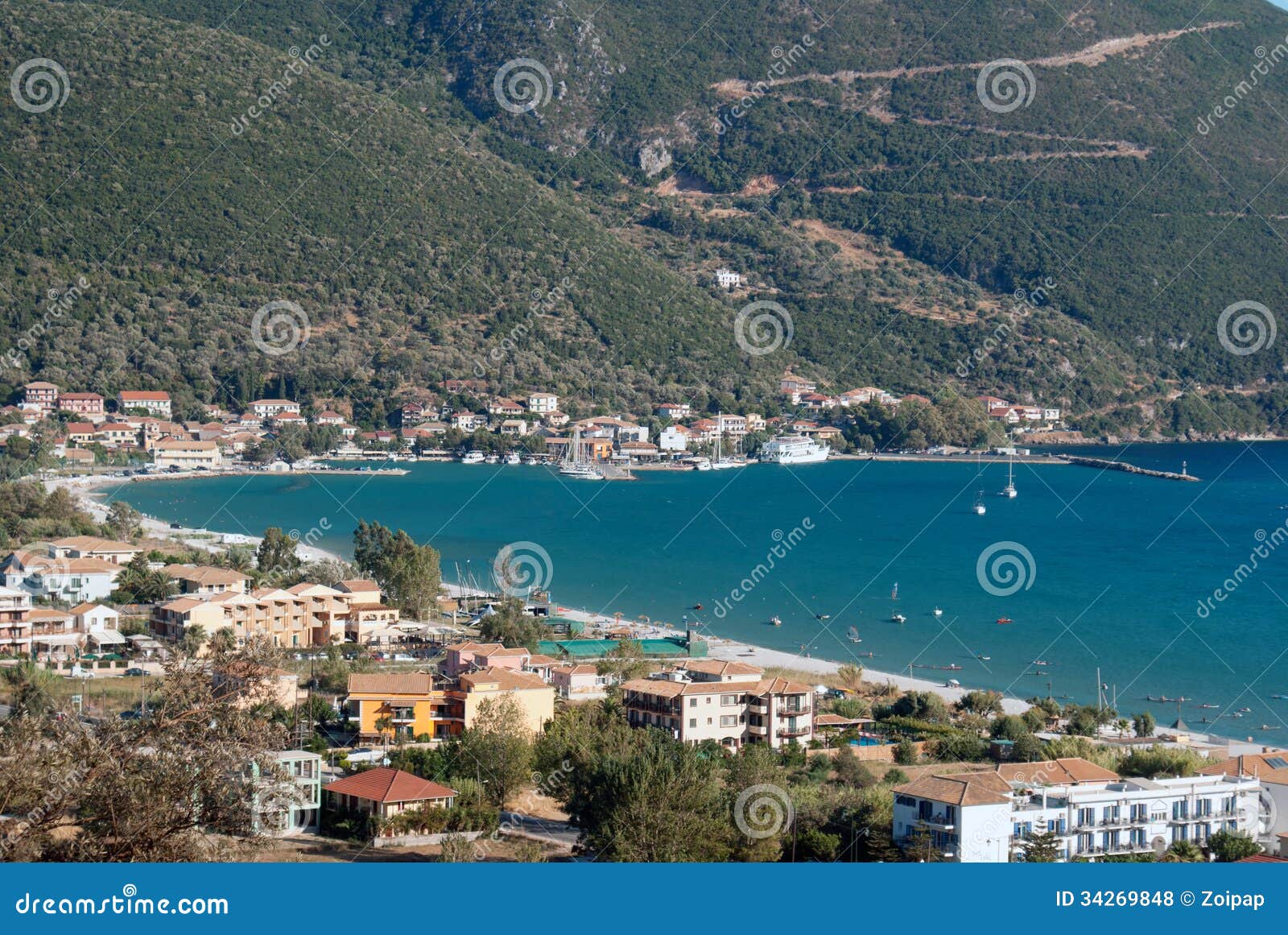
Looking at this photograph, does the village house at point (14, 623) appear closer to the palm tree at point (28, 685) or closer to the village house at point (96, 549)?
the palm tree at point (28, 685)

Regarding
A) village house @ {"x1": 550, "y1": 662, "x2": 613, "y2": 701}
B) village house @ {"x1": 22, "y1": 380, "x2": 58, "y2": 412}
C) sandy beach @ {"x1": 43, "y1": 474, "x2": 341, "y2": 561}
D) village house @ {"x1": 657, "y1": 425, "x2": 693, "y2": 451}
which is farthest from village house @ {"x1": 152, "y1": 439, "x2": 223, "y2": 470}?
village house @ {"x1": 550, "y1": 662, "x2": 613, "y2": 701}

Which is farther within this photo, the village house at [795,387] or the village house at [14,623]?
the village house at [795,387]

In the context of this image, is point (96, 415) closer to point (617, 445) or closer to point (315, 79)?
point (617, 445)

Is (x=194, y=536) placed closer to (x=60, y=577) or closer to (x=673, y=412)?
(x=60, y=577)

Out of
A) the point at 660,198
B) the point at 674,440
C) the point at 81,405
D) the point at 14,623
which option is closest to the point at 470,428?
the point at 674,440

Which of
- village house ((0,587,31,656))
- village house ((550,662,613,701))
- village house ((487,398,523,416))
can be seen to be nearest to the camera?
village house ((550,662,613,701))

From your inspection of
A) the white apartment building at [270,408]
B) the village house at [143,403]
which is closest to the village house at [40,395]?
the village house at [143,403]

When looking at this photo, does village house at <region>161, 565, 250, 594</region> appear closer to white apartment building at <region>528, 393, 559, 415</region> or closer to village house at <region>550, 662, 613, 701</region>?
village house at <region>550, 662, 613, 701</region>
